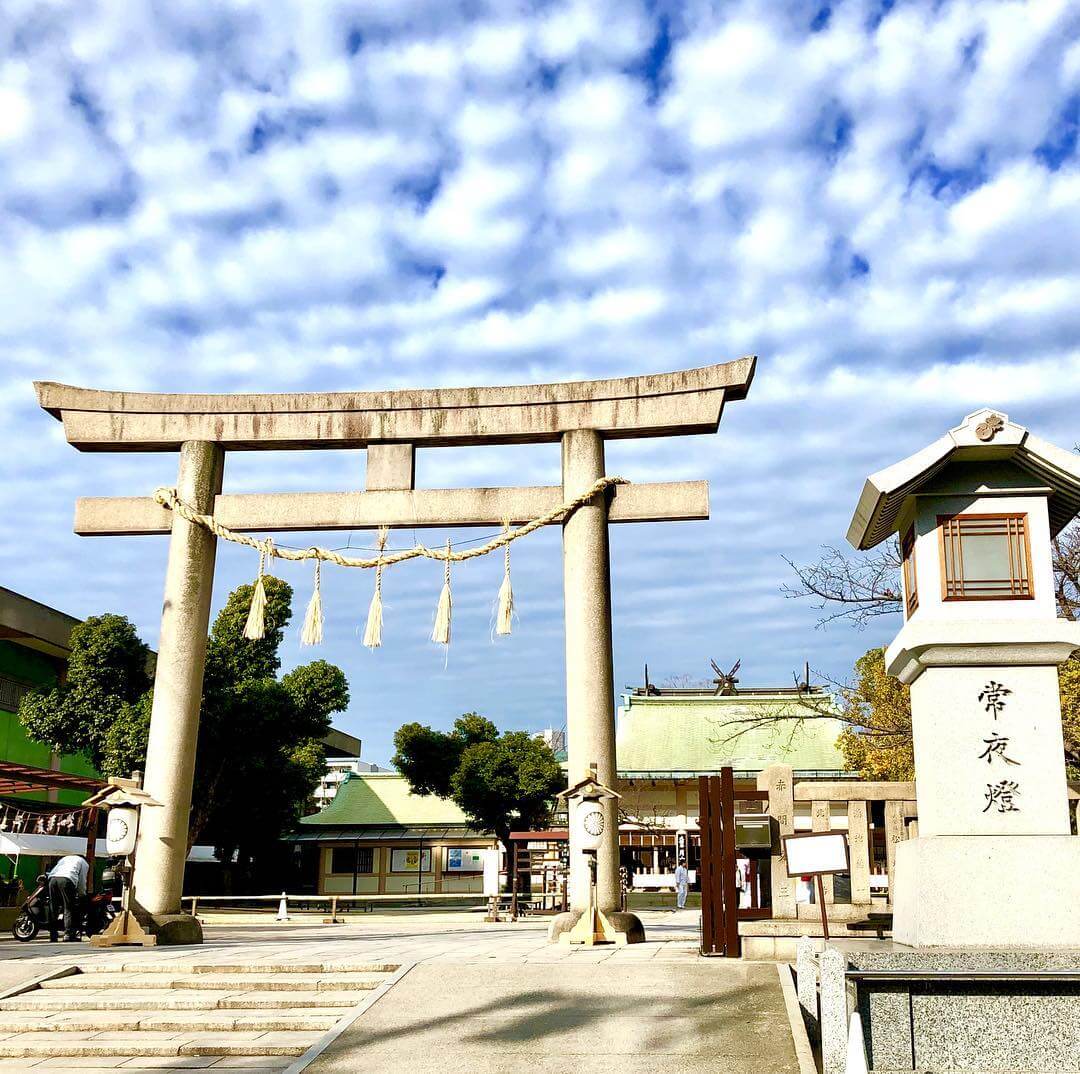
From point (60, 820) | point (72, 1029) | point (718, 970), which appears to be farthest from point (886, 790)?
point (60, 820)

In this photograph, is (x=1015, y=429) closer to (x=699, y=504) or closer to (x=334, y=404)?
(x=699, y=504)

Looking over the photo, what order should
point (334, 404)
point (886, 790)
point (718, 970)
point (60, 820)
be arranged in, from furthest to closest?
point (60, 820)
point (334, 404)
point (886, 790)
point (718, 970)

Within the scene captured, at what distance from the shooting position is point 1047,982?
5621 millimetres

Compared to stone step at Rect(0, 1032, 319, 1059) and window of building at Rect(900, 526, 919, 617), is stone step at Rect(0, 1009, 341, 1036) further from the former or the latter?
window of building at Rect(900, 526, 919, 617)

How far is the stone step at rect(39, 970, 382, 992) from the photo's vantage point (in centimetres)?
824

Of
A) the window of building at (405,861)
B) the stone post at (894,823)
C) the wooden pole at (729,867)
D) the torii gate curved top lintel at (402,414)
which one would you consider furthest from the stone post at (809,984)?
the window of building at (405,861)

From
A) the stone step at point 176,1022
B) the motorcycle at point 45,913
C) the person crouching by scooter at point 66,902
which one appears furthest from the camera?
the motorcycle at point 45,913

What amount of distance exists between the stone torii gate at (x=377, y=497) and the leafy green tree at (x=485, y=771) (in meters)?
17.2

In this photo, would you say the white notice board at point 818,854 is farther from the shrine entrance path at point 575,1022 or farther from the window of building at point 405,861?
the window of building at point 405,861

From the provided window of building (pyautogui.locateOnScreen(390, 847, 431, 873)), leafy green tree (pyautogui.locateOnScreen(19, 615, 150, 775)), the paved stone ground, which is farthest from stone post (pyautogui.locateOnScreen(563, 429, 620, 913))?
window of building (pyautogui.locateOnScreen(390, 847, 431, 873))

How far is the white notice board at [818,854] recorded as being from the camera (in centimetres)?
834

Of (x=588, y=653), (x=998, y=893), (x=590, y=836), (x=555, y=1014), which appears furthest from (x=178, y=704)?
(x=998, y=893)

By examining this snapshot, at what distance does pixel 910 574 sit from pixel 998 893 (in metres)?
2.26

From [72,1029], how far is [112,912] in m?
7.71
